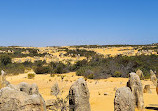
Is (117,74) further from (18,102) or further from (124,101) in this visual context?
(18,102)

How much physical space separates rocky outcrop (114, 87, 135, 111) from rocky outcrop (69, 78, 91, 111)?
151 cm

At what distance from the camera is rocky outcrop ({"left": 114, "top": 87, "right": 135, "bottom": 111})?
5.22m

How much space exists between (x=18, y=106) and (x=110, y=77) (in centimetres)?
1937

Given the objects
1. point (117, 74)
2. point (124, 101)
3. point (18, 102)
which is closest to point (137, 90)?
point (124, 101)

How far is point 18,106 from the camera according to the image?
3.12 m

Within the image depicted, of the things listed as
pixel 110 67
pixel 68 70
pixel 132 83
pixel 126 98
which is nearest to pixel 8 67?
pixel 68 70

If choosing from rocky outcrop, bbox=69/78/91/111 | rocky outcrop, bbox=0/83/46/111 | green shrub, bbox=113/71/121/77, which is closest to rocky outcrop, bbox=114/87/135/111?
rocky outcrop, bbox=69/78/91/111

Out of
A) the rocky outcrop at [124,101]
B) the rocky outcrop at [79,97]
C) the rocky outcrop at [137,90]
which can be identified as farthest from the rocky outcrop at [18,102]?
the rocky outcrop at [137,90]

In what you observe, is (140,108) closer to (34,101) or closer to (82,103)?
(82,103)

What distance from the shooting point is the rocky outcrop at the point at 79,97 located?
6.41 meters

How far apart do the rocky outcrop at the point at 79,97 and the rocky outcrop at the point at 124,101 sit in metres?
1.51

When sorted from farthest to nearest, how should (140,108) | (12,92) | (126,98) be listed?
(140,108), (126,98), (12,92)

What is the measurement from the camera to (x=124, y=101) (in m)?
5.26

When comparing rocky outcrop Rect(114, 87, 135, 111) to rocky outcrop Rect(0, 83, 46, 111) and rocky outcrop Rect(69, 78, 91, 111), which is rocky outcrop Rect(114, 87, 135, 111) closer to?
rocky outcrop Rect(69, 78, 91, 111)
